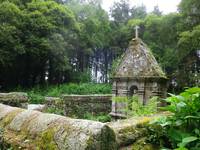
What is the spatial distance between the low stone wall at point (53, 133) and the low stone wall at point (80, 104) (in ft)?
46.7

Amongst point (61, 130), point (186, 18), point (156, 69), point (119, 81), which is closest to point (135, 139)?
point (61, 130)

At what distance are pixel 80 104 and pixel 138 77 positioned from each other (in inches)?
292

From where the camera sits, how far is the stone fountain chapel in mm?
11414

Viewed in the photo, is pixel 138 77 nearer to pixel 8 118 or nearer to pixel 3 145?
pixel 8 118

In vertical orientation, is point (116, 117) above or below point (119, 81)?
below

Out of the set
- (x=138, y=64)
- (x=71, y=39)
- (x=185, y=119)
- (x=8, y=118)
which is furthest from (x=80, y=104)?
(x=71, y=39)

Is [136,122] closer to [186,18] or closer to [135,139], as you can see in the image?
[135,139]

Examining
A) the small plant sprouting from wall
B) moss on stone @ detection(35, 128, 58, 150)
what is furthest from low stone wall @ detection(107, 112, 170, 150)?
the small plant sprouting from wall

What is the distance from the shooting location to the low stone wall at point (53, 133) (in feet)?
7.13

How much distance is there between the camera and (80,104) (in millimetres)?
18406

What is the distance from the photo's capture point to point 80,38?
124 feet

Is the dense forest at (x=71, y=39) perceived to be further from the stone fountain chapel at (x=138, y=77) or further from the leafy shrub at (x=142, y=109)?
the leafy shrub at (x=142, y=109)

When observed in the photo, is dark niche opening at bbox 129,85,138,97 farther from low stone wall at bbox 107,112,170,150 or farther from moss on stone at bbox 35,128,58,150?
moss on stone at bbox 35,128,58,150

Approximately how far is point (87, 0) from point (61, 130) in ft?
153
